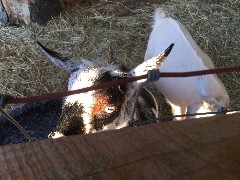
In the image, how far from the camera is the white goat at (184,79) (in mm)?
2529

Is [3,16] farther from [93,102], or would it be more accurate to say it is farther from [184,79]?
[93,102]

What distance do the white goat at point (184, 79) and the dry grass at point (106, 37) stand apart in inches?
32.2

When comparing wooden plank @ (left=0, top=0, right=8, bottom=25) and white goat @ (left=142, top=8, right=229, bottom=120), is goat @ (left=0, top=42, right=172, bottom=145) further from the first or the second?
wooden plank @ (left=0, top=0, right=8, bottom=25)

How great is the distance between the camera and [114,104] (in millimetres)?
2180

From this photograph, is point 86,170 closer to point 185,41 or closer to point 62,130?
point 62,130

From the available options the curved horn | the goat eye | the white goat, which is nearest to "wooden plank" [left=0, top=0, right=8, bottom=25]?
the white goat

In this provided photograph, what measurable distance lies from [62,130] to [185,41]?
1458 mm

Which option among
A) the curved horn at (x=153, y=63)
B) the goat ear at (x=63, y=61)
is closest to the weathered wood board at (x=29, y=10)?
the goat ear at (x=63, y=61)

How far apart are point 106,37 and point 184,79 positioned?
1.84 metres

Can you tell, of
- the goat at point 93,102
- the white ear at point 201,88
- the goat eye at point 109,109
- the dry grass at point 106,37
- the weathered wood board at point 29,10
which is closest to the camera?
the goat at point 93,102

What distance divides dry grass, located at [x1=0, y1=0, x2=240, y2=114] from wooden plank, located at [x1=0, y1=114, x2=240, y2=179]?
2799 mm

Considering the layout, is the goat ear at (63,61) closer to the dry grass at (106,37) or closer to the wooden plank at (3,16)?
the dry grass at (106,37)

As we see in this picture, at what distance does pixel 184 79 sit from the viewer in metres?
2.80

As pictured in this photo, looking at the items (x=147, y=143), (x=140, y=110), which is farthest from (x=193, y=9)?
(x=147, y=143)
